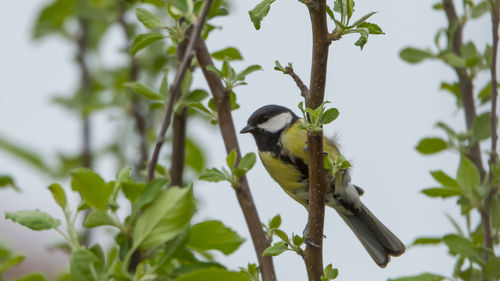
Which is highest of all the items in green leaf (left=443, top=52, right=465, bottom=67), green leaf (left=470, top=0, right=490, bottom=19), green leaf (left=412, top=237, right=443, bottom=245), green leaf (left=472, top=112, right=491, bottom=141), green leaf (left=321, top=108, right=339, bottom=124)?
green leaf (left=470, top=0, right=490, bottom=19)

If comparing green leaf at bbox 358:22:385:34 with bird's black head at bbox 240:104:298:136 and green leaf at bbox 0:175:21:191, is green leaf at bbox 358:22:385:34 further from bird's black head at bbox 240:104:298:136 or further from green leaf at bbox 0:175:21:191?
bird's black head at bbox 240:104:298:136

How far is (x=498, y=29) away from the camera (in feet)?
6.66

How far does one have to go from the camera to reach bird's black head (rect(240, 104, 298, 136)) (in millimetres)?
3254

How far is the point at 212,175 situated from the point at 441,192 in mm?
777

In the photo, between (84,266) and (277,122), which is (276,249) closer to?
(84,266)

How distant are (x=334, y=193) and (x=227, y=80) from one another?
4.36ft

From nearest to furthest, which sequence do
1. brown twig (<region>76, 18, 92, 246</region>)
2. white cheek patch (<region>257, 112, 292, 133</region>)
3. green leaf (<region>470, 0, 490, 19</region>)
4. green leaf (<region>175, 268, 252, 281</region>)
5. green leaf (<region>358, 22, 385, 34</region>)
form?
green leaf (<region>175, 268, 252, 281</region>), green leaf (<region>358, 22, 385, 34</region>), green leaf (<region>470, 0, 490, 19</region>), brown twig (<region>76, 18, 92, 246</region>), white cheek patch (<region>257, 112, 292, 133</region>)

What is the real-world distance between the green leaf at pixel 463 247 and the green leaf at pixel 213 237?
2.23ft

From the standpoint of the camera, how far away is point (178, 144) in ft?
6.70

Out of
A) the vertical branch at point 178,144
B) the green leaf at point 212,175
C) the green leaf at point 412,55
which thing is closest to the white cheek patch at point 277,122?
the green leaf at point 412,55

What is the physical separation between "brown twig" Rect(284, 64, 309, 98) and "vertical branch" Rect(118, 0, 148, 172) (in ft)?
3.89

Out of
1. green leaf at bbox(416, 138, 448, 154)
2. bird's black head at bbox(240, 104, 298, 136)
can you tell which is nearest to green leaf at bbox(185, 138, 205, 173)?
bird's black head at bbox(240, 104, 298, 136)

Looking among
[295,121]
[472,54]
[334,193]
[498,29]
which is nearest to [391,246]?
[334,193]

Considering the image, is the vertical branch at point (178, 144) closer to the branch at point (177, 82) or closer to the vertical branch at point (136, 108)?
the branch at point (177, 82)
